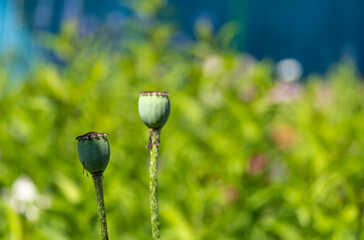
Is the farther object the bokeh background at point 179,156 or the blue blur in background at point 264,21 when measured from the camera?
the blue blur in background at point 264,21

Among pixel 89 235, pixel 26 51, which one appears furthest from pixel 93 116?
pixel 26 51

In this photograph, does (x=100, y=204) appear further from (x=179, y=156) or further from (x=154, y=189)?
(x=179, y=156)

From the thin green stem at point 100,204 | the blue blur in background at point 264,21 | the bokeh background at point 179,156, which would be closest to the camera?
the thin green stem at point 100,204

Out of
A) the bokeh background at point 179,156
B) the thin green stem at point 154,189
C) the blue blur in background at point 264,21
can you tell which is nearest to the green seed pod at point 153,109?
the thin green stem at point 154,189

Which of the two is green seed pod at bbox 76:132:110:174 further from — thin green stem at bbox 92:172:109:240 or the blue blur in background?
the blue blur in background

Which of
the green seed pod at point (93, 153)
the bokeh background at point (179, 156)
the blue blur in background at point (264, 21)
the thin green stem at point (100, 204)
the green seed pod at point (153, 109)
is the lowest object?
the thin green stem at point (100, 204)

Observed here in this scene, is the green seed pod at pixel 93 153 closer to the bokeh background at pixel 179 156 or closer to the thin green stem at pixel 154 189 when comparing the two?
the thin green stem at pixel 154 189
